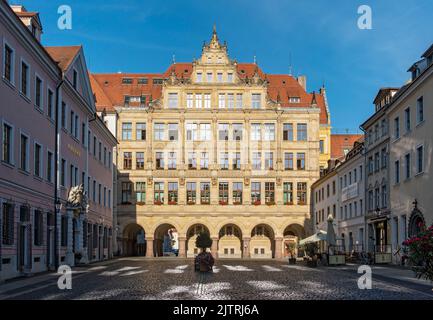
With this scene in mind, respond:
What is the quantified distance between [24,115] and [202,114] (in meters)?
47.0

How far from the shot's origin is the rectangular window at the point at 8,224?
29391 millimetres

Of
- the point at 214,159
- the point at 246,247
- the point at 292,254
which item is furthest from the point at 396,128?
the point at 246,247

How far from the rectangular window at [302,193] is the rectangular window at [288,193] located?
82 cm

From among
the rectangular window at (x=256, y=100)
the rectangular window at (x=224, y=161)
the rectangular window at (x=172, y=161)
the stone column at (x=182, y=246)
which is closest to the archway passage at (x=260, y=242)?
the stone column at (x=182, y=246)

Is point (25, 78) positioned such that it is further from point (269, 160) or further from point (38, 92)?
point (269, 160)

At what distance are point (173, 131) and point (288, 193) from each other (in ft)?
48.4

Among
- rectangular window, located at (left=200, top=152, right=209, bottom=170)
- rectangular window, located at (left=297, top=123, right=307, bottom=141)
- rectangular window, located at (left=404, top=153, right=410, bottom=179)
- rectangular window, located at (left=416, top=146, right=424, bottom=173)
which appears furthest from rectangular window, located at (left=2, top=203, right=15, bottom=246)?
rectangular window, located at (left=297, top=123, right=307, bottom=141)

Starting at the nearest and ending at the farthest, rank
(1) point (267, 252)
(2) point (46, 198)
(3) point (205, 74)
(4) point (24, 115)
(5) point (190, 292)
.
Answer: (5) point (190, 292) → (4) point (24, 115) → (2) point (46, 198) → (3) point (205, 74) → (1) point (267, 252)

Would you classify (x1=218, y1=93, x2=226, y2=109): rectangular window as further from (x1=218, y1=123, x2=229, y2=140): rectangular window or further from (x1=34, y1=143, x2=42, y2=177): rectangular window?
(x1=34, y1=143, x2=42, y2=177): rectangular window

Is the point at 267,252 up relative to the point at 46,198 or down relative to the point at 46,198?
down

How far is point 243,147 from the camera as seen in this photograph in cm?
7931

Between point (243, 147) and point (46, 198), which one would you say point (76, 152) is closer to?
point (46, 198)

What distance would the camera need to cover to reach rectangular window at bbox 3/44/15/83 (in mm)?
29891
